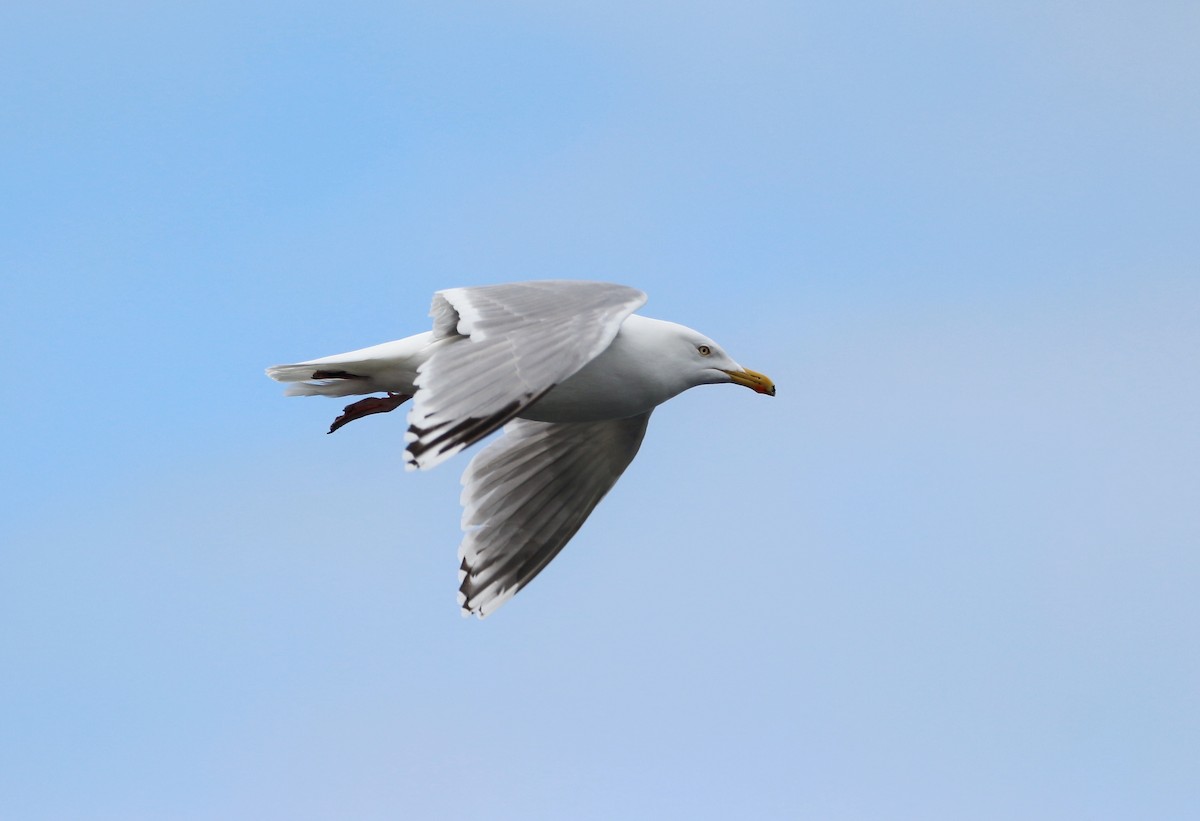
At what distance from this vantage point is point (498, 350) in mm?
8102

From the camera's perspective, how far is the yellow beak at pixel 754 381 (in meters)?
9.89

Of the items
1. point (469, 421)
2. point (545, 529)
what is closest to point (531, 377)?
point (469, 421)

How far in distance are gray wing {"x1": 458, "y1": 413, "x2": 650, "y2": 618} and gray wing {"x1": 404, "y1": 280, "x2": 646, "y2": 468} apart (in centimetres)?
183

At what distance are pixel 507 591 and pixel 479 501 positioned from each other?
0.60 meters

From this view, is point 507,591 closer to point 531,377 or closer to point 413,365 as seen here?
point 413,365

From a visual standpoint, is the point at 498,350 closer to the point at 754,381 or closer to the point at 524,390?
the point at 524,390

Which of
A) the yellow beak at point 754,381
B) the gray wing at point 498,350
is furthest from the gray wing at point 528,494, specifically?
the gray wing at point 498,350

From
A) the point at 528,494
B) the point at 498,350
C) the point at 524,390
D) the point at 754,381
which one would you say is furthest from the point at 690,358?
the point at 524,390

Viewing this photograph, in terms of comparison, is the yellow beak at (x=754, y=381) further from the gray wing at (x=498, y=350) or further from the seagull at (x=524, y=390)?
the gray wing at (x=498, y=350)

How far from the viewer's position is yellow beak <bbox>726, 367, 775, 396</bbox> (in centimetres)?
989

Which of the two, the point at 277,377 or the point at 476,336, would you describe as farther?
the point at 277,377

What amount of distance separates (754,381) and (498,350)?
7.43ft

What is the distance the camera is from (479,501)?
35.6ft

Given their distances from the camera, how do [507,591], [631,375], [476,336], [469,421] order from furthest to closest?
[507,591]
[631,375]
[476,336]
[469,421]
